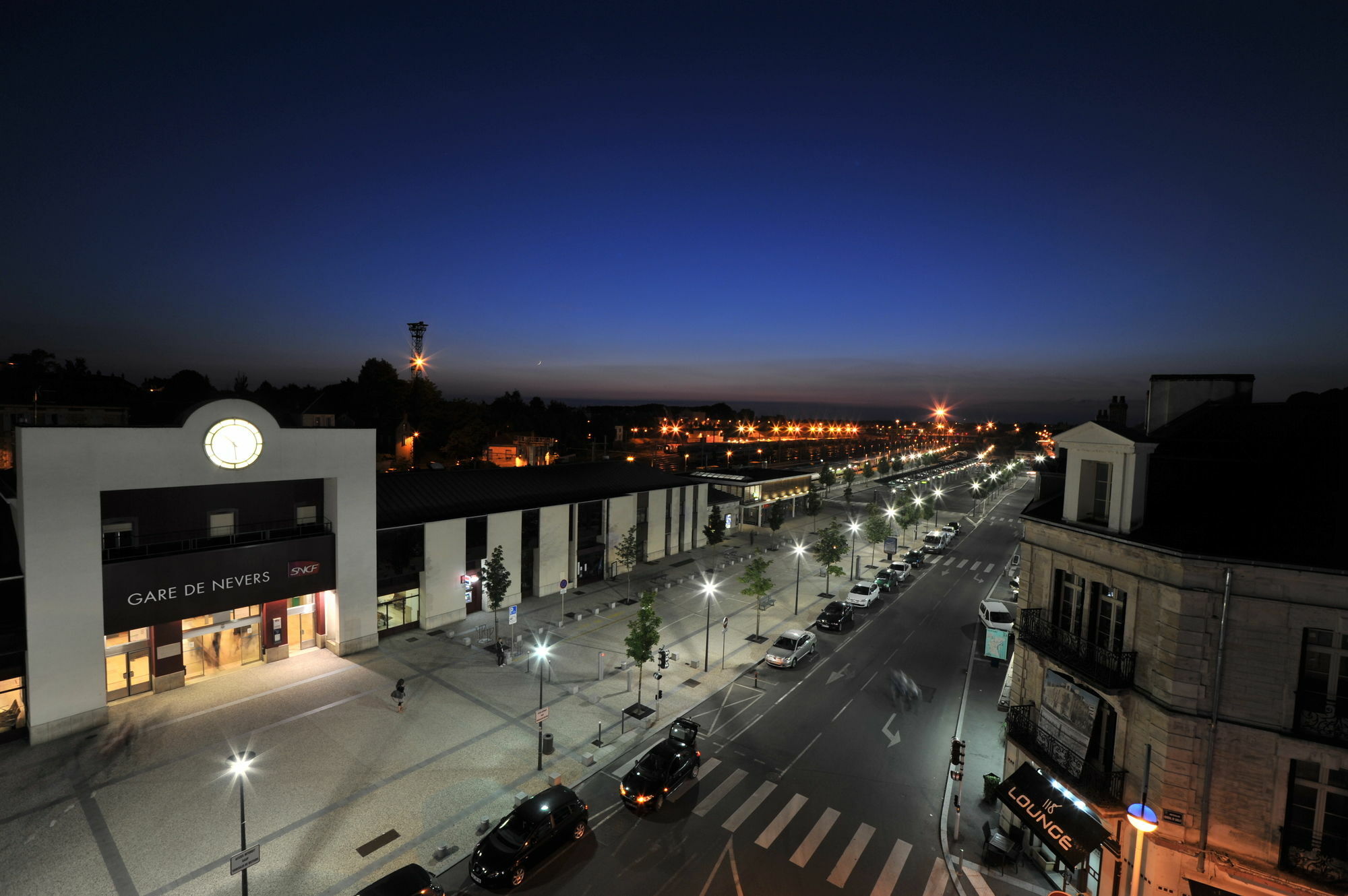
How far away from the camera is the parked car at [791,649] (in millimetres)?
31297

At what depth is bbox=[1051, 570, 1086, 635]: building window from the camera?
1758 cm

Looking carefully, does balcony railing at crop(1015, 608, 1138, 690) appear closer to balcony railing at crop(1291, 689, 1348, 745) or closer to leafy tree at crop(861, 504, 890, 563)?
balcony railing at crop(1291, 689, 1348, 745)

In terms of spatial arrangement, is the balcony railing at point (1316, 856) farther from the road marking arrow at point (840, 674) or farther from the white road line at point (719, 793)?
the road marking arrow at point (840, 674)

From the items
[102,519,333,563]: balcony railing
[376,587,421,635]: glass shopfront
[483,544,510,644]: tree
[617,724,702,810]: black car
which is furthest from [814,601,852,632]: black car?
[102,519,333,563]: balcony railing

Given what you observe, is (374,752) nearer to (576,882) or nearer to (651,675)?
(576,882)

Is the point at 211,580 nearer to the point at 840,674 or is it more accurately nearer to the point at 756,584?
the point at 756,584

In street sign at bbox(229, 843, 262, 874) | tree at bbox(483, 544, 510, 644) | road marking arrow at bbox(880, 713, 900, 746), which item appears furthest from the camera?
tree at bbox(483, 544, 510, 644)

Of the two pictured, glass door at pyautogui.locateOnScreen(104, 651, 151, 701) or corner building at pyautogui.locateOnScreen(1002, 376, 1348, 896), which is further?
glass door at pyautogui.locateOnScreen(104, 651, 151, 701)

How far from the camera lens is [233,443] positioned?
2736cm

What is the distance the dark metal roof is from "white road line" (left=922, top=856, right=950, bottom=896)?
97.7 feet

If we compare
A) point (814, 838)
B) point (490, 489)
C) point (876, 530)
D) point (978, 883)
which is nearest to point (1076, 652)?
point (978, 883)

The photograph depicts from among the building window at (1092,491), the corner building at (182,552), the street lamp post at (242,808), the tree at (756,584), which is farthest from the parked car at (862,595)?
the street lamp post at (242,808)

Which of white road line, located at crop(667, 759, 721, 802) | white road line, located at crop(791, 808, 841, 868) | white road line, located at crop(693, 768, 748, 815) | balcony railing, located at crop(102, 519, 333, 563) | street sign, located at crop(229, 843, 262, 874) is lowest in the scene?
white road line, located at crop(667, 759, 721, 802)

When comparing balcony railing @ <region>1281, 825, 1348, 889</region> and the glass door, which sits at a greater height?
balcony railing @ <region>1281, 825, 1348, 889</region>
